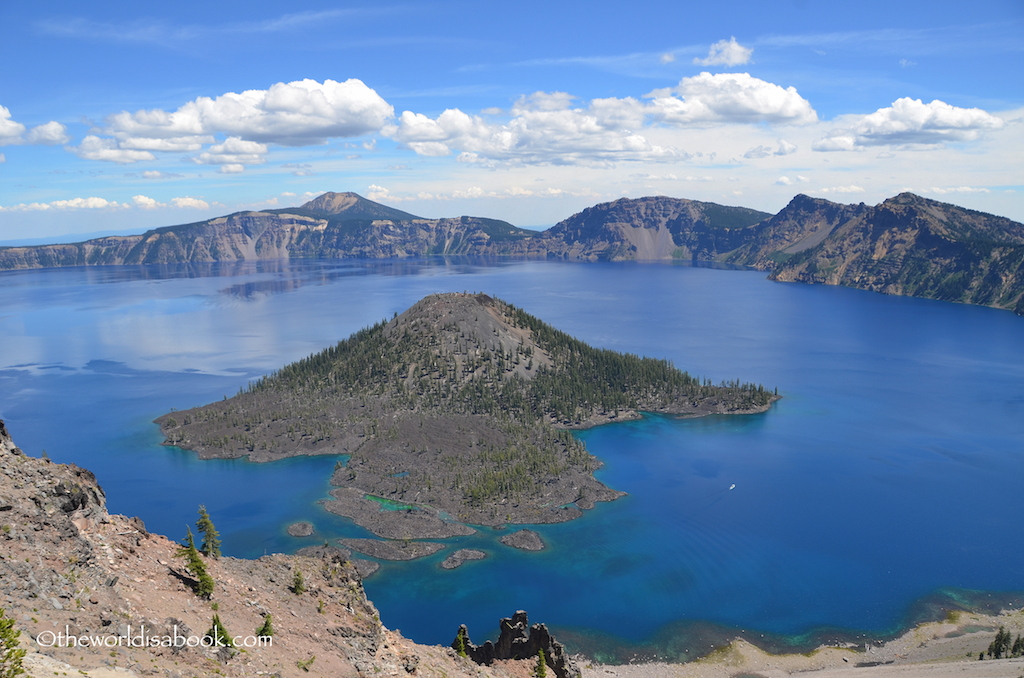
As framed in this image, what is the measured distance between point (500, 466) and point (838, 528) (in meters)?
71.1

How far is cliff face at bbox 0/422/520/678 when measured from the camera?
109 feet

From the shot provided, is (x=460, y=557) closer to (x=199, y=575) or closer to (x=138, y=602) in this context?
(x=199, y=575)

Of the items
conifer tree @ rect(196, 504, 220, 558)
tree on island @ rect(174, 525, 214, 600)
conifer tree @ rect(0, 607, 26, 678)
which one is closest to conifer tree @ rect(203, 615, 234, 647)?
tree on island @ rect(174, 525, 214, 600)

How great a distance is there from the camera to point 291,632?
44.7 metres

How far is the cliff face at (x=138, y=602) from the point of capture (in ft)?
109

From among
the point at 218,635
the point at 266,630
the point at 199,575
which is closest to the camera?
the point at 218,635

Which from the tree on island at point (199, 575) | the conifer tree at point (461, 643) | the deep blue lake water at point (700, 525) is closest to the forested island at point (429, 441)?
the deep blue lake water at point (700, 525)

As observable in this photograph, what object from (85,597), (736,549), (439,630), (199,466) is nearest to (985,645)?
(736,549)

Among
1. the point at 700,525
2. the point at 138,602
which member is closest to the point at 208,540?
the point at 138,602

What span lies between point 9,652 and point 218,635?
13.0 meters

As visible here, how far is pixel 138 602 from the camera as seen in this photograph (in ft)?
125

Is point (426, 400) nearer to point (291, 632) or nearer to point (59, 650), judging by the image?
point (291, 632)

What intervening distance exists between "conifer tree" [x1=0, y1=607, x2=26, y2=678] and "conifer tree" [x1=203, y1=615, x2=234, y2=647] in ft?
34.7

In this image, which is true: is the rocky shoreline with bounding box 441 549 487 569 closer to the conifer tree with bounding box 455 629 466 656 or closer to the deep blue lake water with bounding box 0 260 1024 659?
the deep blue lake water with bounding box 0 260 1024 659
